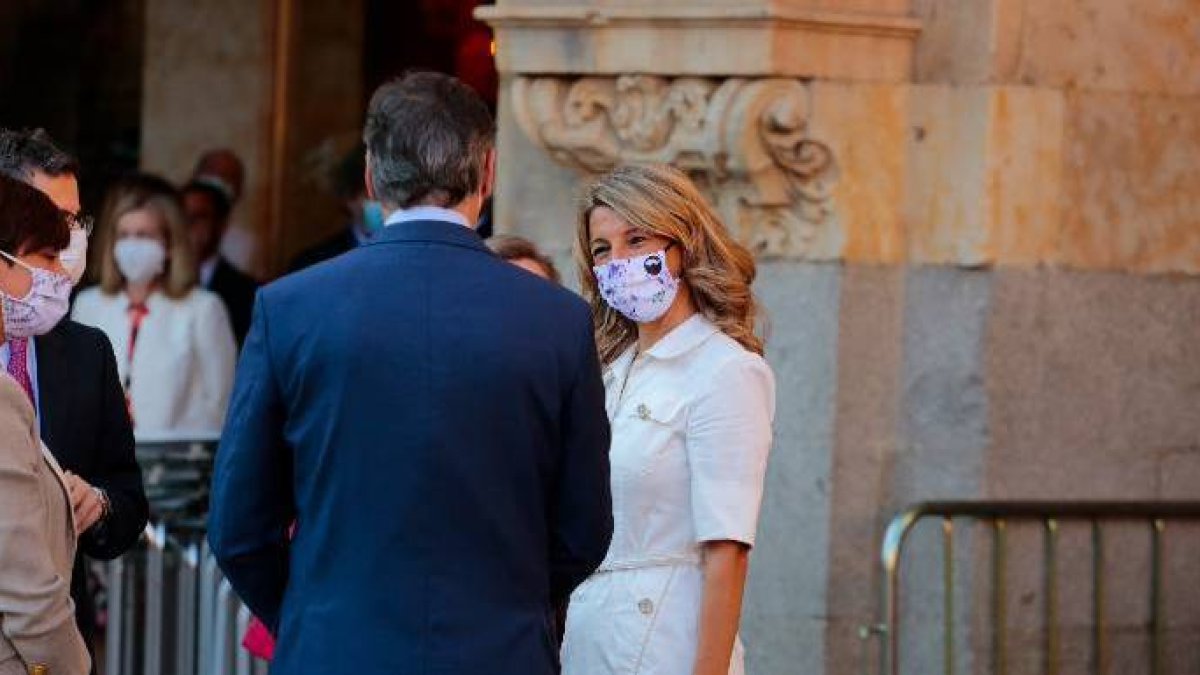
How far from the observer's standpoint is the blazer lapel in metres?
5.44

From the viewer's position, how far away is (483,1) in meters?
11.6

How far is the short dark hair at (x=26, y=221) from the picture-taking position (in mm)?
5012

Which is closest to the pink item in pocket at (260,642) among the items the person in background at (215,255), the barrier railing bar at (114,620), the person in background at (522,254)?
the person in background at (522,254)

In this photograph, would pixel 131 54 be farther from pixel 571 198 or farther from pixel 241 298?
pixel 571 198

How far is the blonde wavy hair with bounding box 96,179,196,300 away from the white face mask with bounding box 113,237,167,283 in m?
0.03

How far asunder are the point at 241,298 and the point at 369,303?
637 centimetres

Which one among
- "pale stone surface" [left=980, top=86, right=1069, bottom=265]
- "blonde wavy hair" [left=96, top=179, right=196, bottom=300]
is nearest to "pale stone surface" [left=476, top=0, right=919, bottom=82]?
"pale stone surface" [left=980, top=86, right=1069, bottom=265]

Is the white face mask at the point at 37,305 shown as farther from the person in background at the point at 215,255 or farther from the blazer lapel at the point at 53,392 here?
the person in background at the point at 215,255

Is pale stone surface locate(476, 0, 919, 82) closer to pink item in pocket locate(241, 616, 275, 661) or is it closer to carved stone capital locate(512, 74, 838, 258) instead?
carved stone capital locate(512, 74, 838, 258)

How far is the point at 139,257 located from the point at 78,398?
4.12m

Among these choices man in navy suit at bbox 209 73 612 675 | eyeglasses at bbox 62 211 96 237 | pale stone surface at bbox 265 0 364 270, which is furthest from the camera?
pale stone surface at bbox 265 0 364 270

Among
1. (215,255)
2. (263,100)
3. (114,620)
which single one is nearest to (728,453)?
(114,620)

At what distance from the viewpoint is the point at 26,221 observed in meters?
5.04

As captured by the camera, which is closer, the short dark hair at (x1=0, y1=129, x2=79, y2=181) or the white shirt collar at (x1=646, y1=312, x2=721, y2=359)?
the white shirt collar at (x1=646, y1=312, x2=721, y2=359)
